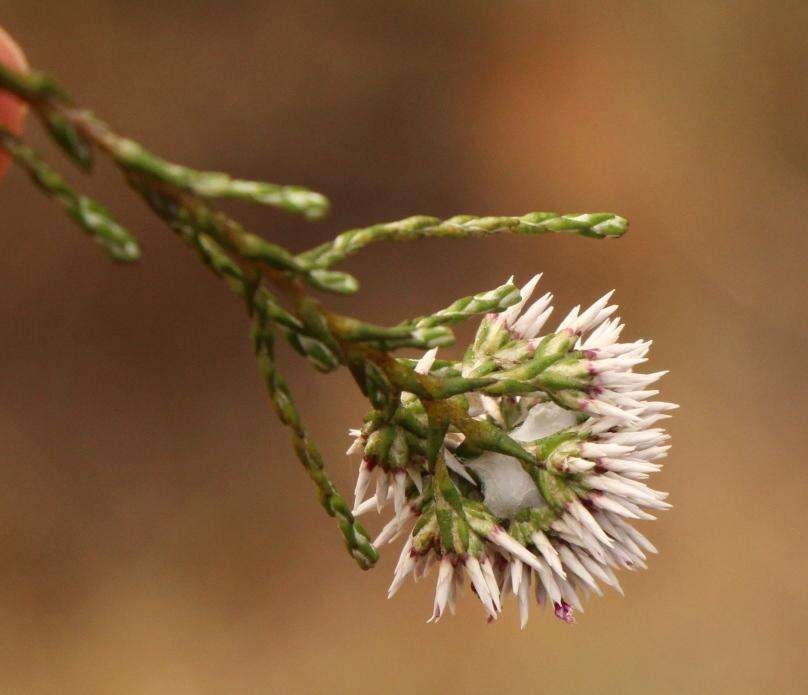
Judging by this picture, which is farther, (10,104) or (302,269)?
(10,104)

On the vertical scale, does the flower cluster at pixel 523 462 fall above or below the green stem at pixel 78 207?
below

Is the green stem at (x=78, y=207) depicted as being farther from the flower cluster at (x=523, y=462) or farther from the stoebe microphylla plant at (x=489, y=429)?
the flower cluster at (x=523, y=462)

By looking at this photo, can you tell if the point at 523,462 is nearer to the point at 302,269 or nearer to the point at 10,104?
the point at 302,269

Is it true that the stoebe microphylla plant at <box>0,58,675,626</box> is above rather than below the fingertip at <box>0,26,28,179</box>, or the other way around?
below

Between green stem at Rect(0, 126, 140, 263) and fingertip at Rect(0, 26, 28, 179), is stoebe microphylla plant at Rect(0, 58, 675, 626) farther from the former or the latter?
fingertip at Rect(0, 26, 28, 179)

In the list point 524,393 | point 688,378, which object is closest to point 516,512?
point 524,393

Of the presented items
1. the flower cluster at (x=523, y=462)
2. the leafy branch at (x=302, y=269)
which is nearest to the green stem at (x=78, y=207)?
the leafy branch at (x=302, y=269)

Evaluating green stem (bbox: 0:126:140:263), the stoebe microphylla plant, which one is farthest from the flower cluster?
green stem (bbox: 0:126:140:263)

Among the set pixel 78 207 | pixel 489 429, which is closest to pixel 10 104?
pixel 78 207
